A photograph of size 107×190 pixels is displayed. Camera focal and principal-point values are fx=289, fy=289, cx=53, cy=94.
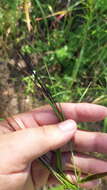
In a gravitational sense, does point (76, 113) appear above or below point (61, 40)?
below

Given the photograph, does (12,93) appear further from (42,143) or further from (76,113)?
(42,143)

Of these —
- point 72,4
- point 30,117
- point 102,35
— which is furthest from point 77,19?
point 30,117

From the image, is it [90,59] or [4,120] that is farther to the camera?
[90,59]

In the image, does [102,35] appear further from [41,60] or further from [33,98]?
[33,98]

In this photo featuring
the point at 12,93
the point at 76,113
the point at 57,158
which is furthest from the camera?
the point at 12,93

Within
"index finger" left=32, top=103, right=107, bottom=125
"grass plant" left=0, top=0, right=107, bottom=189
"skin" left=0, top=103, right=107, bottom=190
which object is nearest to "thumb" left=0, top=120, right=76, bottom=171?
"skin" left=0, top=103, right=107, bottom=190

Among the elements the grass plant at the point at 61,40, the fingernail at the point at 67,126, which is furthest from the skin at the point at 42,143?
the grass plant at the point at 61,40

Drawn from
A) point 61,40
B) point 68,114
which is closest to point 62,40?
point 61,40

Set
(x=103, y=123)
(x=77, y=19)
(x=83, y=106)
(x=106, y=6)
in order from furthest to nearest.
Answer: (x=77, y=19)
(x=103, y=123)
(x=106, y=6)
(x=83, y=106)
